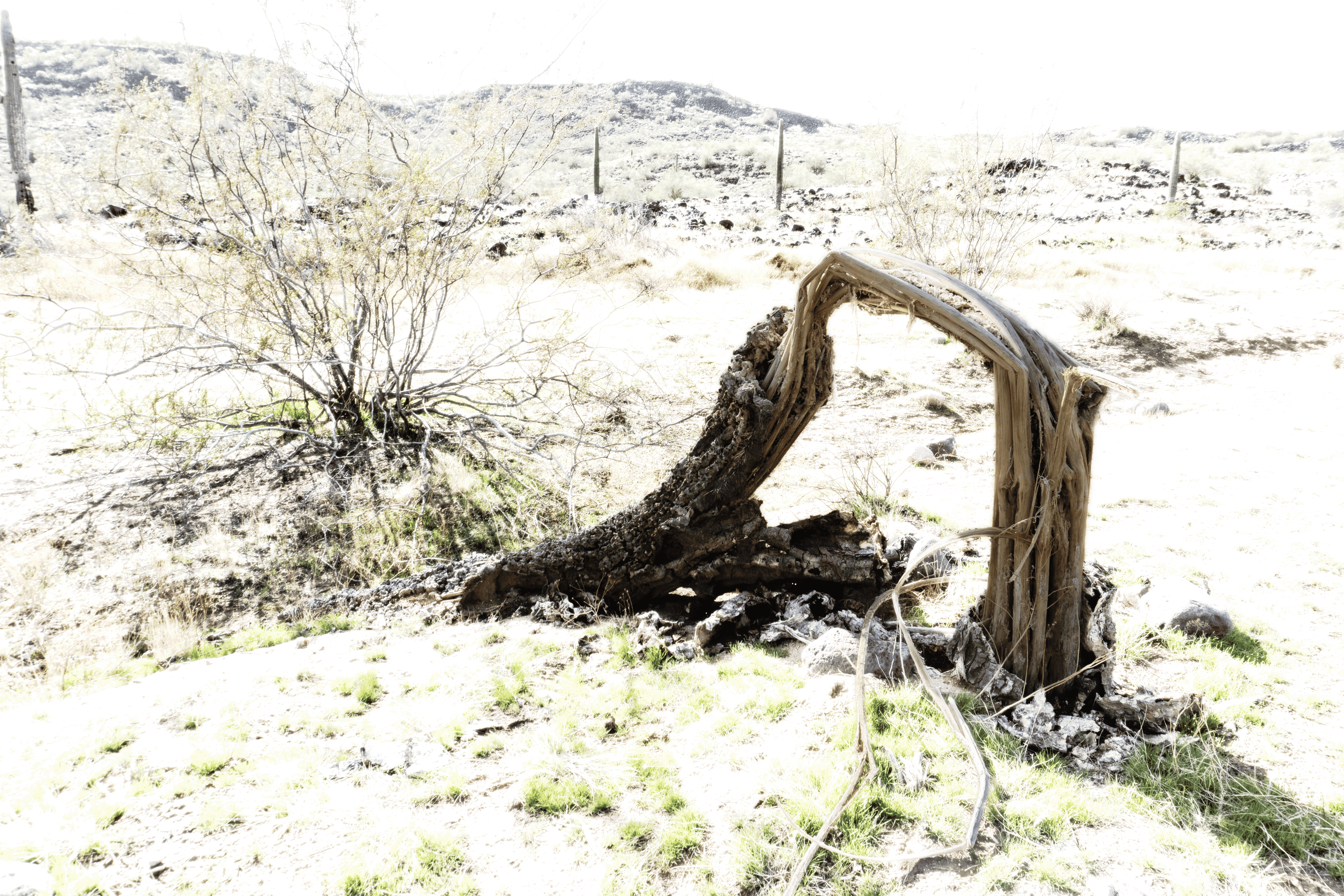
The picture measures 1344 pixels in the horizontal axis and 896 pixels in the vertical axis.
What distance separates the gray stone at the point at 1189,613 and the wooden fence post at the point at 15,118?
1703cm

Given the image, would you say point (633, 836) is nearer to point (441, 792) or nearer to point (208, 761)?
point (441, 792)

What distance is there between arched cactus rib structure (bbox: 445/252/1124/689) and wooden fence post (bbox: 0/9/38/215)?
1464cm

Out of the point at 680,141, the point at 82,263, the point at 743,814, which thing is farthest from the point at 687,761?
the point at 680,141

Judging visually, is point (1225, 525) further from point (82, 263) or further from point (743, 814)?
point (82, 263)

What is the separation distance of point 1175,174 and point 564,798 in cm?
3001

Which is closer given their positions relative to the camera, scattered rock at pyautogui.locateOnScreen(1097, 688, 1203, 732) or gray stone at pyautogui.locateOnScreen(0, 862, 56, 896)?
gray stone at pyautogui.locateOnScreen(0, 862, 56, 896)

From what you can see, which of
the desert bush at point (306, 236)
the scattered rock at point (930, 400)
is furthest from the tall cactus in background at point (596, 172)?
the desert bush at point (306, 236)

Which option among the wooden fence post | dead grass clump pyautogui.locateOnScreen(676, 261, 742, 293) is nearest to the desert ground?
dead grass clump pyautogui.locateOnScreen(676, 261, 742, 293)

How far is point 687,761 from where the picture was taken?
2764 millimetres

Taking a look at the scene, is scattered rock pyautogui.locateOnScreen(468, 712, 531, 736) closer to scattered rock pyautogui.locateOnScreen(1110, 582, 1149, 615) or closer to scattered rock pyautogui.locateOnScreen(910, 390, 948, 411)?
scattered rock pyautogui.locateOnScreen(1110, 582, 1149, 615)

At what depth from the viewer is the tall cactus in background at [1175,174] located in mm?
24938

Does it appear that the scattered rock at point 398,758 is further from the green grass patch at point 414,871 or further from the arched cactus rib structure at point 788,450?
the arched cactus rib structure at point 788,450

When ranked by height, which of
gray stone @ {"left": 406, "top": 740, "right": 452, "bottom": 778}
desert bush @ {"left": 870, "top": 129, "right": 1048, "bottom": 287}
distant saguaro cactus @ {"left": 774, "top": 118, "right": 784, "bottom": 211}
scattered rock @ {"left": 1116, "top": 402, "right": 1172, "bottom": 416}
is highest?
distant saguaro cactus @ {"left": 774, "top": 118, "right": 784, "bottom": 211}

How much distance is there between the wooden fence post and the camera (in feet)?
44.5
